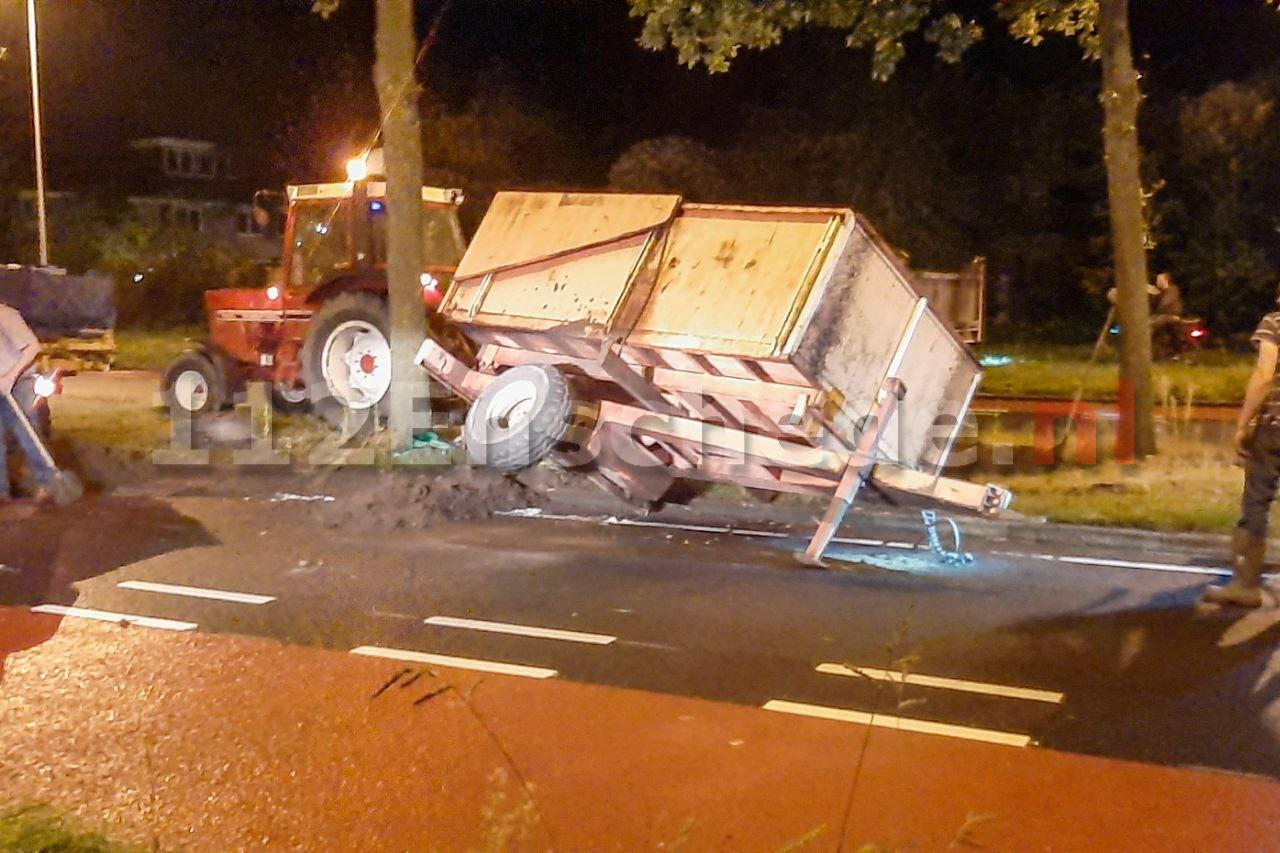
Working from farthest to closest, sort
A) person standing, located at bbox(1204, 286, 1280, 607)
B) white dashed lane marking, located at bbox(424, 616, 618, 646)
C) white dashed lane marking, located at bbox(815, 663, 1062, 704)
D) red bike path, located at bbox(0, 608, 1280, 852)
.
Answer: person standing, located at bbox(1204, 286, 1280, 607) → white dashed lane marking, located at bbox(424, 616, 618, 646) → white dashed lane marking, located at bbox(815, 663, 1062, 704) → red bike path, located at bbox(0, 608, 1280, 852)

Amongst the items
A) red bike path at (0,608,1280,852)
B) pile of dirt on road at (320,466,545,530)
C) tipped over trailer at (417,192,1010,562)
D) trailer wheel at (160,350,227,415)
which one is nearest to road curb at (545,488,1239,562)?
pile of dirt on road at (320,466,545,530)

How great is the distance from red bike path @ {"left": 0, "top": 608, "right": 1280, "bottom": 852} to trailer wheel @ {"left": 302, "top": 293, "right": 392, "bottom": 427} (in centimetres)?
686

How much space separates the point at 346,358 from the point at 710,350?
18.9ft

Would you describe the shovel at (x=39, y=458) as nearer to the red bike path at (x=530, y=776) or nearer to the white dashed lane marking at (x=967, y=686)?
the red bike path at (x=530, y=776)

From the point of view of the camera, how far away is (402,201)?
11.9 m

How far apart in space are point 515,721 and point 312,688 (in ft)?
3.42

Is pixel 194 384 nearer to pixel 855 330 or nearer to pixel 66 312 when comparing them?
pixel 66 312

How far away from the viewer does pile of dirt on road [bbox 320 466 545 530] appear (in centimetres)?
986

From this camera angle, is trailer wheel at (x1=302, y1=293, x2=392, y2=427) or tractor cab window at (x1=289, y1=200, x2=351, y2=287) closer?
trailer wheel at (x1=302, y1=293, x2=392, y2=427)

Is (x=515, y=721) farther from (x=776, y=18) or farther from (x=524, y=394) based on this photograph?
(x=776, y=18)

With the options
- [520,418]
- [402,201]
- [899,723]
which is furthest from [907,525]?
[402,201]

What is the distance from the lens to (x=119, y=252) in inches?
1357

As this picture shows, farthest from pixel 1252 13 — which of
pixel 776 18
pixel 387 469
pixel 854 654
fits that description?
pixel 854 654

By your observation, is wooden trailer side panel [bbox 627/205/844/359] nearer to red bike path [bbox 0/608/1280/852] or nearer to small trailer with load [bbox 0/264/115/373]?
red bike path [bbox 0/608/1280/852]
